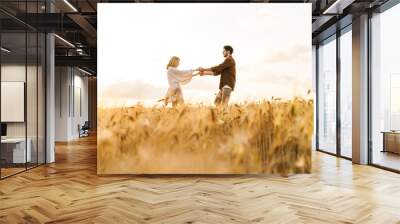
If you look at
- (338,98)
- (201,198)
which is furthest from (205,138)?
(338,98)

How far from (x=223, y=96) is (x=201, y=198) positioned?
2.23 metres

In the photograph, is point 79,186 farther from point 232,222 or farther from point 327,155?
point 327,155

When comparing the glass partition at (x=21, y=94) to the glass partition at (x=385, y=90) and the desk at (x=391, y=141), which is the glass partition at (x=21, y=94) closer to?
the glass partition at (x=385, y=90)

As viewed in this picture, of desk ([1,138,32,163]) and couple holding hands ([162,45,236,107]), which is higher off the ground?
couple holding hands ([162,45,236,107])

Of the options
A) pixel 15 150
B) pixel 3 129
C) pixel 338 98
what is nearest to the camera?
pixel 3 129

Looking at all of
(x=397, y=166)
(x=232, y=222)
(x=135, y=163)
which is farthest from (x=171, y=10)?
(x=397, y=166)

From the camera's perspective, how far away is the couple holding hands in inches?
261

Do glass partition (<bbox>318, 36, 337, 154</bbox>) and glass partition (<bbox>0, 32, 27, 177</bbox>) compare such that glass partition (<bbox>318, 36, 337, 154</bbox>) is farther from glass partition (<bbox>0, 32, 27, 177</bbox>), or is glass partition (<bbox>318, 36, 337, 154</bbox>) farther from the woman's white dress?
glass partition (<bbox>0, 32, 27, 177</bbox>)

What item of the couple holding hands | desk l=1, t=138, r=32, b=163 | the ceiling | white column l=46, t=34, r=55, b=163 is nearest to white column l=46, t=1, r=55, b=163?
white column l=46, t=34, r=55, b=163

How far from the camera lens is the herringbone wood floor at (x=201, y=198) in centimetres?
404

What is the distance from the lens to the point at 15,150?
7.11m

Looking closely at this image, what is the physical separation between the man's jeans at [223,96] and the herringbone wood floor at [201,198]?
1294 mm

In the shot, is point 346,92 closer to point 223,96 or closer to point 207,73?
point 223,96

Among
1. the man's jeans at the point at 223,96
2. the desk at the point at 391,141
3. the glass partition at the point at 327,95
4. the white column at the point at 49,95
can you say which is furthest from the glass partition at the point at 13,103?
the glass partition at the point at 327,95
